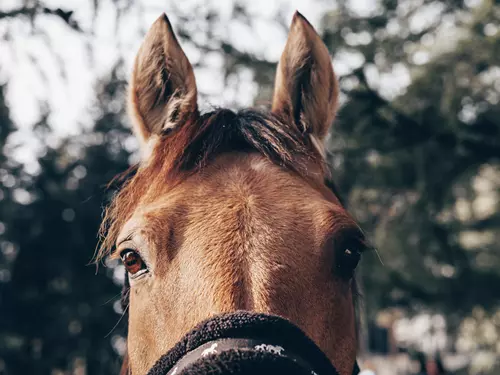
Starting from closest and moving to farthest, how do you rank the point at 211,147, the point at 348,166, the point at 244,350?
the point at 244,350 → the point at 211,147 → the point at 348,166

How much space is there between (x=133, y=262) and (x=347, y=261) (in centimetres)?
92

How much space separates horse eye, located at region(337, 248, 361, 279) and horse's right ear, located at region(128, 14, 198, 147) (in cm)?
108

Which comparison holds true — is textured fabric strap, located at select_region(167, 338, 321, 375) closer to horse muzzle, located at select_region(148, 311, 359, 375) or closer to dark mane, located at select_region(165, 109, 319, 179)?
horse muzzle, located at select_region(148, 311, 359, 375)

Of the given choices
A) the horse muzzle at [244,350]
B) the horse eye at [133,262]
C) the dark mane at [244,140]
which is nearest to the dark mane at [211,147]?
the dark mane at [244,140]

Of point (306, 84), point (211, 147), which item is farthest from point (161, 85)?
point (306, 84)

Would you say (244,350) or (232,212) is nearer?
(244,350)

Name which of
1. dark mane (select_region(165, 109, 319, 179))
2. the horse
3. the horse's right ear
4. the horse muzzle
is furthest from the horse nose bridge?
the horse's right ear

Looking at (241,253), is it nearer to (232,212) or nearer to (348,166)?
(232,212)

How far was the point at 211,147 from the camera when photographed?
2.47 m

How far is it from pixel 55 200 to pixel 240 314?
799 centimetres

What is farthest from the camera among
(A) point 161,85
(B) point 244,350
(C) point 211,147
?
(A) point 161,85

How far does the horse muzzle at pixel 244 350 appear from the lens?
1.53 metres

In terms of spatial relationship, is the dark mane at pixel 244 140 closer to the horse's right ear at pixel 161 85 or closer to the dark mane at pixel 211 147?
the dark mane at pixel 211 147

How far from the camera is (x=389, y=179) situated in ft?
26.9
